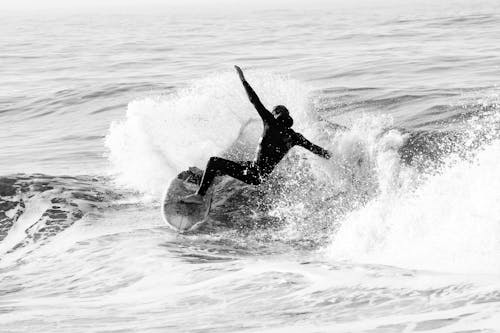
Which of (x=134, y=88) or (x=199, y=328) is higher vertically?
A: (x=134, y=88)

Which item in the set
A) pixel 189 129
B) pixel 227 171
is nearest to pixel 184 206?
pixel 227 171

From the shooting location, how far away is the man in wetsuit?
10.2 m

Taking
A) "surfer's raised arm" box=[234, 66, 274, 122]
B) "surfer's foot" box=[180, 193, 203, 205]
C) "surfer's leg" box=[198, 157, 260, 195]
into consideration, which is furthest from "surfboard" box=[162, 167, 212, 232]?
"surfer's raised arm" box=[234, 66, 274, 122]

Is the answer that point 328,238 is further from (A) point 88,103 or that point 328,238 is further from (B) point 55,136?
(A) point 88,103

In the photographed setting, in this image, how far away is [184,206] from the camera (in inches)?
425

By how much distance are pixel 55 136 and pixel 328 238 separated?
1208 centimetres

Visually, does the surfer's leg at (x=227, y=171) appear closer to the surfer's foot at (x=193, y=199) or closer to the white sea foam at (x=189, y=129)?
the surfer's foot at (x=193, y=199)

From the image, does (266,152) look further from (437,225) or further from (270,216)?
(437,225)

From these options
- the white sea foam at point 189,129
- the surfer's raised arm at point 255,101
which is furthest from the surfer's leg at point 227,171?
the white sea foam at point 189,129

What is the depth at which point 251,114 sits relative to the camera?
15.7 m

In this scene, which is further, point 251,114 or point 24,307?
point 251,114

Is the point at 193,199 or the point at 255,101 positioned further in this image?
the point at 193,199

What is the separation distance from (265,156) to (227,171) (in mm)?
580

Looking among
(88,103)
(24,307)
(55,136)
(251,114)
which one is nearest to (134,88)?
(88,103)
